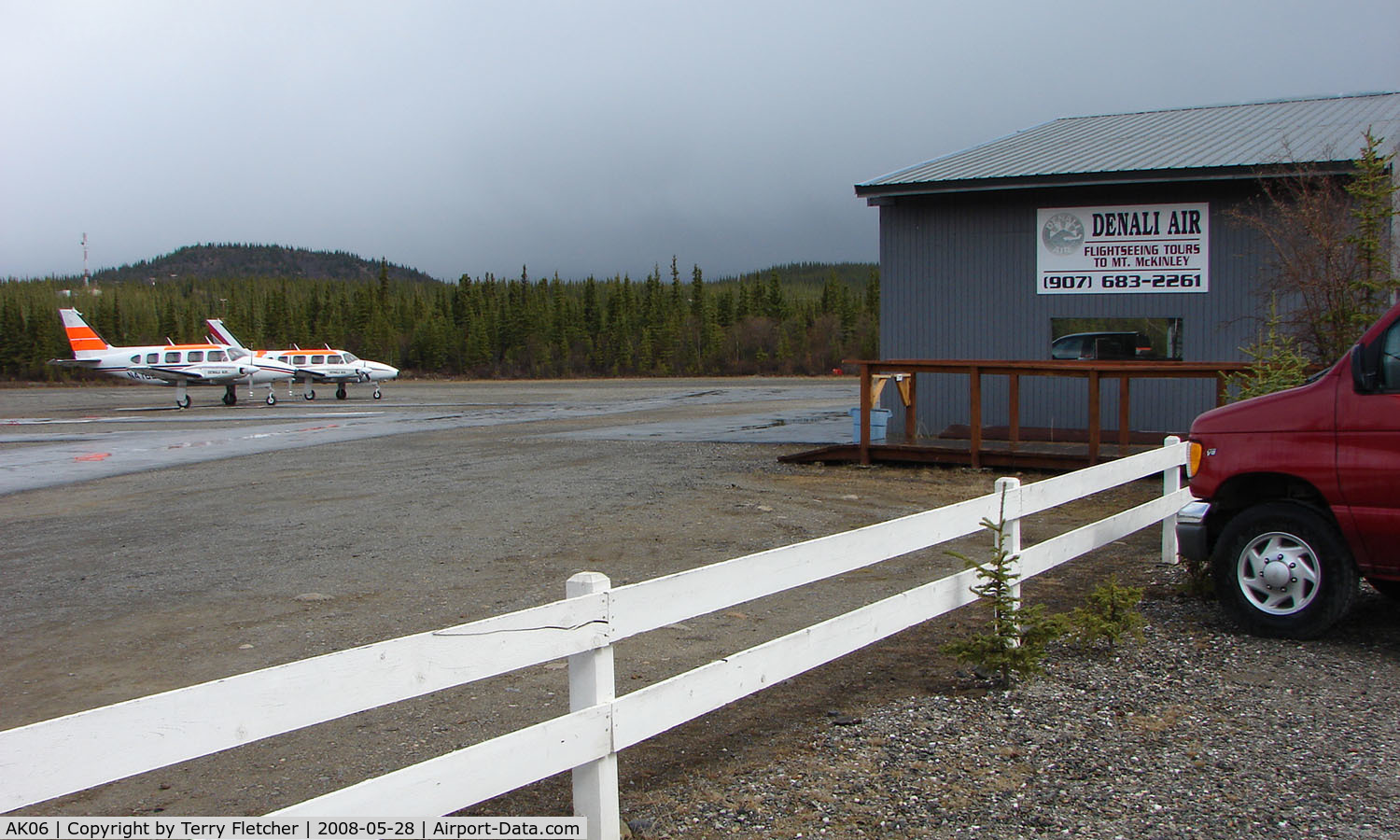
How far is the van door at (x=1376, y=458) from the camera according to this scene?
6.24 meters

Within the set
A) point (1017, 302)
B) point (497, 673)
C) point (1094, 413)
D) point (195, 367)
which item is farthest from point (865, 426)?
point (195, 367)

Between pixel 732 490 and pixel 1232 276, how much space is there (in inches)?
352

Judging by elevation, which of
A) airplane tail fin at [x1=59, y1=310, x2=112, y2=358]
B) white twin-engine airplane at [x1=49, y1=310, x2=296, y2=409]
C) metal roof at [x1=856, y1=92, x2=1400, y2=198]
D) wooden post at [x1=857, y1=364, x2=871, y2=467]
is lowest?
wooden post at [x1=857, y1=364, x2=871, y2=467]

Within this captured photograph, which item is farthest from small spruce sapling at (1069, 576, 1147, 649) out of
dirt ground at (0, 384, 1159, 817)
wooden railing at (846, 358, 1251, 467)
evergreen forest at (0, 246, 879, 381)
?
evergreen forest at (0, 246, 879, 381)

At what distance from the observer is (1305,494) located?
270 inches

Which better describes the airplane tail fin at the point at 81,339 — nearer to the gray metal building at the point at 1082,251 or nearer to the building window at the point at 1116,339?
the gray metal building at the point at 1082,251

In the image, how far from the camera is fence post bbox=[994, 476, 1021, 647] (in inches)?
251

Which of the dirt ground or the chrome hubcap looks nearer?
the dirt ground

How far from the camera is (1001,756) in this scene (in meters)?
4.95

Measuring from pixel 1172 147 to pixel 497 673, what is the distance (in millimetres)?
18152

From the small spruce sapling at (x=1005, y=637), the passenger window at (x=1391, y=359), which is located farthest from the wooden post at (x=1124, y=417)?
the small spruce sapling at (x=1005, y=637)

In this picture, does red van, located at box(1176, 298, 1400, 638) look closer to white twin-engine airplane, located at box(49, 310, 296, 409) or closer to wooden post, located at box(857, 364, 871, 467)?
wooden post, located at box(857, 364, 871, 467)

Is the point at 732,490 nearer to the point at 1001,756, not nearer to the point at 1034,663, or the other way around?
the point at 1034,663

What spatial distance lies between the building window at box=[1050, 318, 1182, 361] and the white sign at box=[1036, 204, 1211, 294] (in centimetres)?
51
